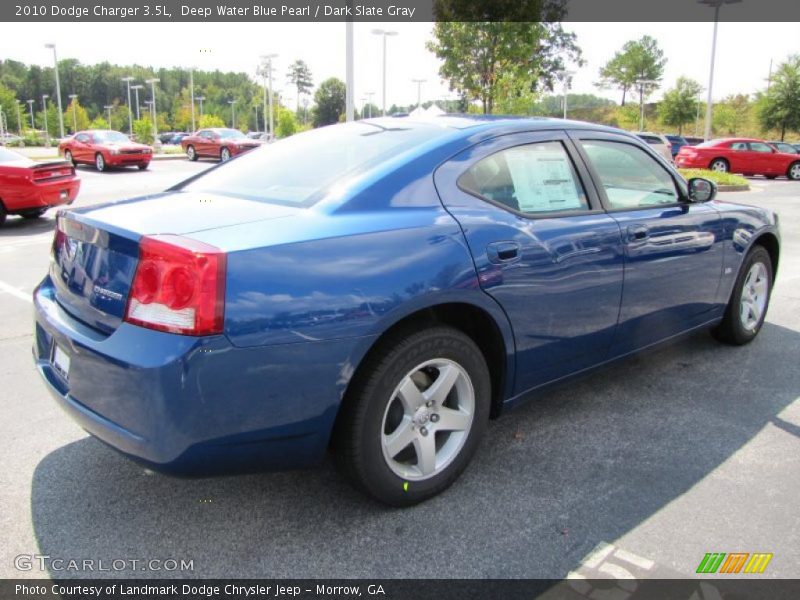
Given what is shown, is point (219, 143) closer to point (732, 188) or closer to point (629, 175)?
point (732, 188)

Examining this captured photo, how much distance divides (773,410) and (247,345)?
305 cm

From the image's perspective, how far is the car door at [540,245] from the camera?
2.84 m

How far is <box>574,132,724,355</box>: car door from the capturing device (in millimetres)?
3484

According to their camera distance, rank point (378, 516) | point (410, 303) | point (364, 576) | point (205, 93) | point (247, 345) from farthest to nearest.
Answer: point (205, 93)
point (378, 516)
point (410, 303)
point (364, 576)
point (247, 345)

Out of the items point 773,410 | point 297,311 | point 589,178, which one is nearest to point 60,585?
point 297,311

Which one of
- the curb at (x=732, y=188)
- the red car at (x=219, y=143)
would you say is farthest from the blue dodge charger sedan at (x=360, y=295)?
the red car at (x=219, y=143)

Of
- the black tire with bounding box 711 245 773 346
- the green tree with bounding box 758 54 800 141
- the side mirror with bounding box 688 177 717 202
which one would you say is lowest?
the black tire with bounding box 711 245 773 346

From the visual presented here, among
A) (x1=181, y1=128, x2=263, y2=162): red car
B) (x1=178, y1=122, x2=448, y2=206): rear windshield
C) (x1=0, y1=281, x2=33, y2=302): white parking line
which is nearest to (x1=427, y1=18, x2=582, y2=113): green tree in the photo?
(x1=181, y1=128, x2=263, y2=162): red car

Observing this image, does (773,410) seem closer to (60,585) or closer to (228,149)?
(60,585)

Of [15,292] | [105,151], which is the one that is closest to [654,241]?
[15,292]

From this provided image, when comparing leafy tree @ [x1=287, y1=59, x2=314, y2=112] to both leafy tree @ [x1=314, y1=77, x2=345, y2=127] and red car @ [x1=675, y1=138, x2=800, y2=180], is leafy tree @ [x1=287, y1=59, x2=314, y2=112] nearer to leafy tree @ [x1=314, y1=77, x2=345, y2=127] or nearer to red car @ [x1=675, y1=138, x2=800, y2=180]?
leafy tree @ [x1=314, y1=77, x2=345, y2=127]

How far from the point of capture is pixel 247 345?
2176 millimetres

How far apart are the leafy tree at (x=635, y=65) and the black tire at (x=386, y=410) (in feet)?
238

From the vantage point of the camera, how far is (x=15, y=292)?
6.38m
